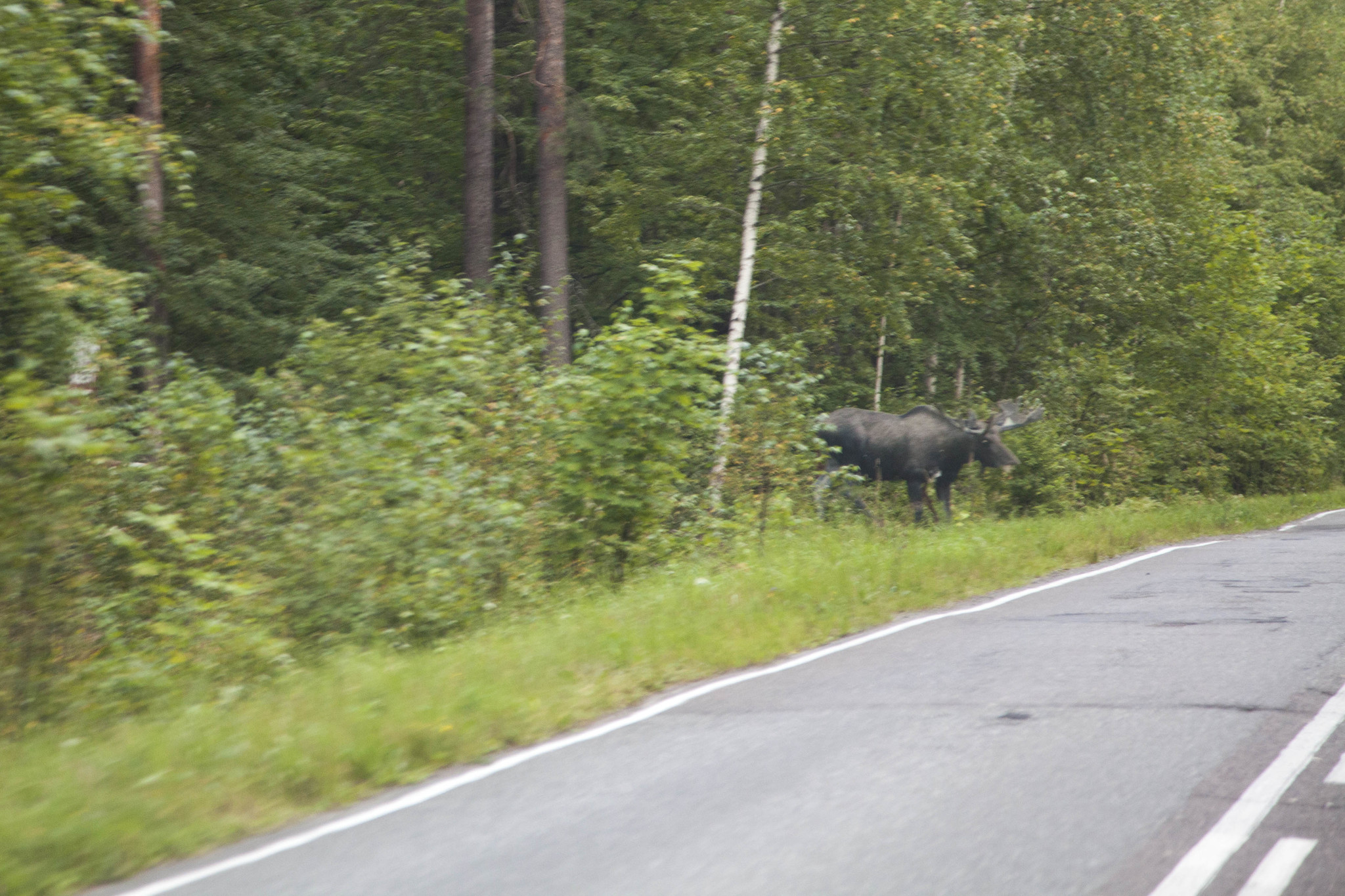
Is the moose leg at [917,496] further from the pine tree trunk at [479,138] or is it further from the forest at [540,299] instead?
the pine tree trunk at [479,138]

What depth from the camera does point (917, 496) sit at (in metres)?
20.3

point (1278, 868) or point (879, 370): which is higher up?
point (879, 370)

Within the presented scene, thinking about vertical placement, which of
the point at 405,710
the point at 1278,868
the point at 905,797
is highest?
the point at 1278,868

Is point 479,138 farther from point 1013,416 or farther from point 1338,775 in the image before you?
point 1338,775

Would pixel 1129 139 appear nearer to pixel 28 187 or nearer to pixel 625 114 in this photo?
pixel 625 114

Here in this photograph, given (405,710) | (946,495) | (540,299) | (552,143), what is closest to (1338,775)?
(405,710)

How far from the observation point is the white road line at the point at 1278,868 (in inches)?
180

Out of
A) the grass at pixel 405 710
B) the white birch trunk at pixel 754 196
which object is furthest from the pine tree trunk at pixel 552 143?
the grass at pixel 405 710

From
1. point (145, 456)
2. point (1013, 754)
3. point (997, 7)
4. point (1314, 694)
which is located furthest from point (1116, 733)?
point (997, 7)

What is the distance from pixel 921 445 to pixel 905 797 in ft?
49.4

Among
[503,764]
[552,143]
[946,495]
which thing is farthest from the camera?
[946,495]

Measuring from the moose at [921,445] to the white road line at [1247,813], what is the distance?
13.2 m

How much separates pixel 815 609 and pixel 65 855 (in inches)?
277

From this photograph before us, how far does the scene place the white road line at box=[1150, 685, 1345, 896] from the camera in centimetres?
467
